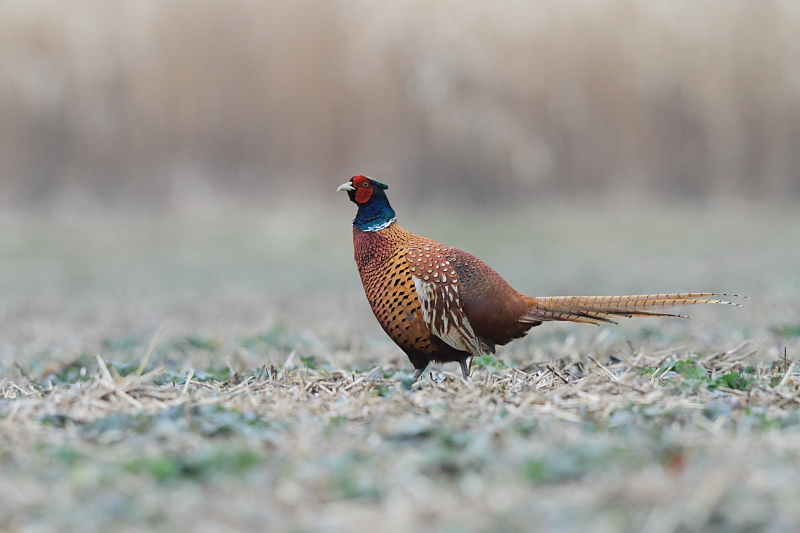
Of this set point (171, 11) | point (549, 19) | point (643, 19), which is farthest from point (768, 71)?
point (171, 11)

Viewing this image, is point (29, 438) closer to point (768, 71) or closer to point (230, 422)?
point (230, 422)

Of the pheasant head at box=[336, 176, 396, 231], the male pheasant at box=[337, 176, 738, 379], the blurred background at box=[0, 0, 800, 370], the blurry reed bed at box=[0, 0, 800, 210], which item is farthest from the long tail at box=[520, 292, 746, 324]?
the blurry reed bed at box=[0, 0, 800, 210]

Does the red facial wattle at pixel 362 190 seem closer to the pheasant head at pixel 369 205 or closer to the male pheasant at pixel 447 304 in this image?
the pheasant head at pixel 369 205

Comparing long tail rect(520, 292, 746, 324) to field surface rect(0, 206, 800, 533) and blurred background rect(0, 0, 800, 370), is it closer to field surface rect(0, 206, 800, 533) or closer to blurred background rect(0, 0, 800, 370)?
field surface rect(0, 206, 800, 533)

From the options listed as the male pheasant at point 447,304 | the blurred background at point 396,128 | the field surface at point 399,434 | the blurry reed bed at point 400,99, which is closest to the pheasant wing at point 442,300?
the male pheasant at point 447,304

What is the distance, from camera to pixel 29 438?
2.71 m

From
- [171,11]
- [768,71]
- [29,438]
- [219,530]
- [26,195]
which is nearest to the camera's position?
[219,530]

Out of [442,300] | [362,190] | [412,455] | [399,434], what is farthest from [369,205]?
[412,455]

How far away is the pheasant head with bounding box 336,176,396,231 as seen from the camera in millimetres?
4199

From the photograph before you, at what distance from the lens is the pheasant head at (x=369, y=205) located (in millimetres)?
4199

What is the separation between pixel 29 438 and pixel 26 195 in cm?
1573

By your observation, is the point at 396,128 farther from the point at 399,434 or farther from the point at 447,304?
the point at 399,434

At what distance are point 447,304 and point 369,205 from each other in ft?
2.24

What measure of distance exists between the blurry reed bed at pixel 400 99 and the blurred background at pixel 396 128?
4 centimetres
